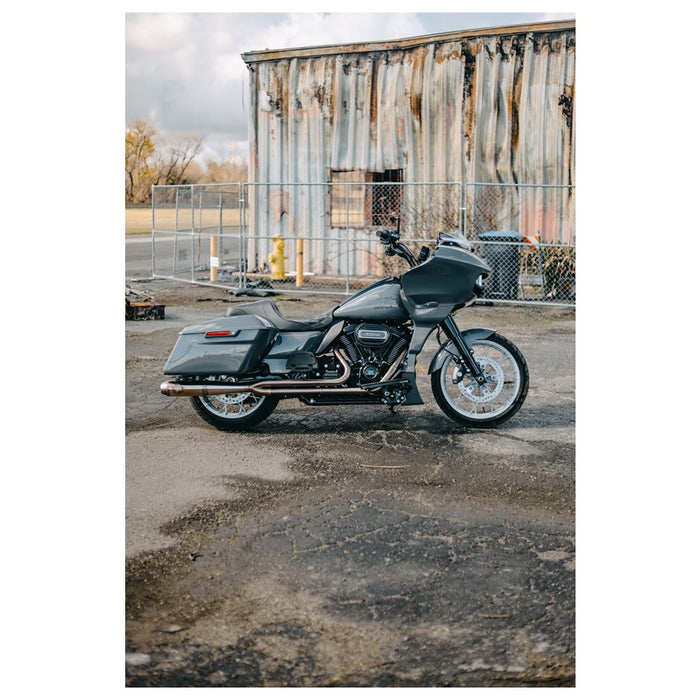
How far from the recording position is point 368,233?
11.8 meters

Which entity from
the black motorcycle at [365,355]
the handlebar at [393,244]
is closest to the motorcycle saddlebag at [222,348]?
the black motorcycle at [365,355]

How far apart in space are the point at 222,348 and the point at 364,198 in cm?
778

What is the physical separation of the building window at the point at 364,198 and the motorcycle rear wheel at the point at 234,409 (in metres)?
7.05

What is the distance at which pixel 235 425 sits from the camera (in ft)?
15.3

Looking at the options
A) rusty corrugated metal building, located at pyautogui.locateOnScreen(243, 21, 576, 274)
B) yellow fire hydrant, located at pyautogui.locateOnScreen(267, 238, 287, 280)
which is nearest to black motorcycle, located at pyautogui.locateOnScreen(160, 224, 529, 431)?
rusty corrugated metal building, located at pyautogui.locateOnScreen(243, 21, 576, 274)

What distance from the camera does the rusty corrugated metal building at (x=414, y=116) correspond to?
10.5 m

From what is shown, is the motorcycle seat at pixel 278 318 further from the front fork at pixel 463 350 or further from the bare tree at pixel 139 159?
the bare tree at pixel 139 159

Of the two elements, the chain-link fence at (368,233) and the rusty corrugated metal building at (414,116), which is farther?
the rusty corrugated metal building at (414,116)

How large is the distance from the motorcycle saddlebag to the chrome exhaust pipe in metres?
0.09

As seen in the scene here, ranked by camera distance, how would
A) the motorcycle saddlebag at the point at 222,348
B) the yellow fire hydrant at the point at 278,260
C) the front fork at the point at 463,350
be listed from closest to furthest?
the motorcycle saddlebag at the point at 222,348, the front fork at the point at 463,350, the yellow fire hydrant at the point at 278,260

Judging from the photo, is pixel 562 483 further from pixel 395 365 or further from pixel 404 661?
pixel 404 661

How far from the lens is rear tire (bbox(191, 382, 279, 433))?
4633 millimetres

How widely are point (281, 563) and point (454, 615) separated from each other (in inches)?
26.9
